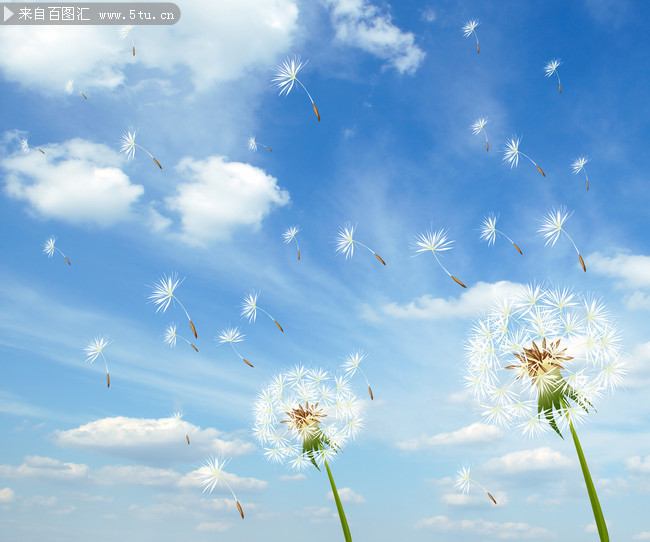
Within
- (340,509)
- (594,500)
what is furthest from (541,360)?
(340,509)

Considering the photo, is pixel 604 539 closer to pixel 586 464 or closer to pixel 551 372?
pixel 586 464

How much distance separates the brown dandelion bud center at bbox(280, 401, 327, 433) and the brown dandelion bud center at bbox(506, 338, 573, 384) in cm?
565

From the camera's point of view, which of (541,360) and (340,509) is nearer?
(541,360)

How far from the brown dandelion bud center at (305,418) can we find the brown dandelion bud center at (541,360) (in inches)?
222

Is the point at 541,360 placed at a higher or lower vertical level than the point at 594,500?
higher

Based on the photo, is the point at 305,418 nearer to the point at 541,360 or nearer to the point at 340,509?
the point at 340,509

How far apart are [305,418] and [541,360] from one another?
6245 mm

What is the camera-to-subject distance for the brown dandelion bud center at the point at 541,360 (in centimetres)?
1066

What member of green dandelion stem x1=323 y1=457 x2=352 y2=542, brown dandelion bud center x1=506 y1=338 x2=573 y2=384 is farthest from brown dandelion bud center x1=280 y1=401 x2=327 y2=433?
brown dandelion bud center x1=506 y1=338 x2=573 y2=384

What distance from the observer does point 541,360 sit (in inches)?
422

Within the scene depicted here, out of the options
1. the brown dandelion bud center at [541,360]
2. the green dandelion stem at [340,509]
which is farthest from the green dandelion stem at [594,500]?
the green dandelion stem at [340,509]

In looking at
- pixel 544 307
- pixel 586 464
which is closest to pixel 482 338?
pixel 544 307

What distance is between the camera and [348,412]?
14.9m

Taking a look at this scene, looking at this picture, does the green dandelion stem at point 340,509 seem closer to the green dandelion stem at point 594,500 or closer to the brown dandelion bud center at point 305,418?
the brown dandelion bud center at point 305,418
